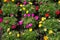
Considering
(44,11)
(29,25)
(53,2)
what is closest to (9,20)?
(29,25)

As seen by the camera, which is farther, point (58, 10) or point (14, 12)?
point (14, 12)

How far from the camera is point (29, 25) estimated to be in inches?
185

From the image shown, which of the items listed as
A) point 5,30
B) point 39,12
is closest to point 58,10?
point 39,12

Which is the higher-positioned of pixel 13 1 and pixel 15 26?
pixel 13 1

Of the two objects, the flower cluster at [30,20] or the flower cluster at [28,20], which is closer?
the flower cluster at [30,20]

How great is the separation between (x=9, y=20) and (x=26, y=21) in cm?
45

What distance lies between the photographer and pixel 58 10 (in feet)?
15.5

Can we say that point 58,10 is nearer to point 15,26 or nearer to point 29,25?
point 29,25

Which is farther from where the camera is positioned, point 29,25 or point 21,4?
point 21,4

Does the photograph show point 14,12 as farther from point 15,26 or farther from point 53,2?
point 53,2

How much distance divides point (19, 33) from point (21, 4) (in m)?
0.93

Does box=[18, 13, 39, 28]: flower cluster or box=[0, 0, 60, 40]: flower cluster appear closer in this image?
box=[0, 0, 60, 40]: flower cluster

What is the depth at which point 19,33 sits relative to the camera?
4.72 m

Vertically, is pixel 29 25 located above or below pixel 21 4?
below
